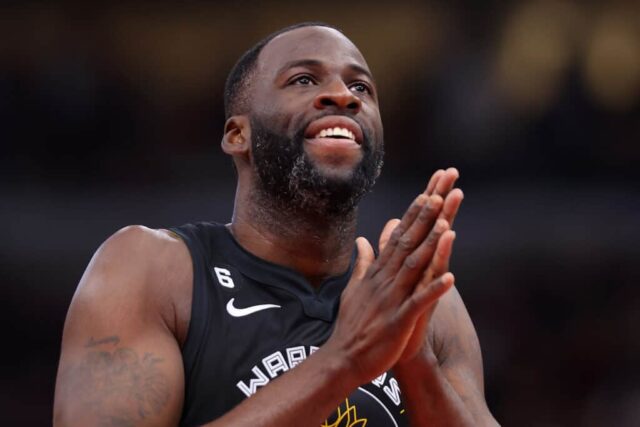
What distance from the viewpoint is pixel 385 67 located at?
663 centimetres

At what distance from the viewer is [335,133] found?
299 centimetres

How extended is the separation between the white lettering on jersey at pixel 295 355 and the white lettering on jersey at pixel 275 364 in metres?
0.02

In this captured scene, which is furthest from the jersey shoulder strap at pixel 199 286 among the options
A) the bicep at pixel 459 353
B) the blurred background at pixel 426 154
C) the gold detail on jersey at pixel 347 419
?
the blurred background at pixel 426 154

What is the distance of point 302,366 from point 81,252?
143 inches

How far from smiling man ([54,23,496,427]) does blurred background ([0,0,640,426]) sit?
267 centimetres

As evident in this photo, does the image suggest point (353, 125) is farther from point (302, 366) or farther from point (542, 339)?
point (542, 339)

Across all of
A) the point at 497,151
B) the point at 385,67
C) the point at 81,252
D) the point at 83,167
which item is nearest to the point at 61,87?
the point at 83,167

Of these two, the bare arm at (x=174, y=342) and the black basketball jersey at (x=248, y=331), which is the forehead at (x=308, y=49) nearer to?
the black basketball jersey at (x=248, y=331)

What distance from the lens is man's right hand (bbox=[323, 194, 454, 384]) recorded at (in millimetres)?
2230

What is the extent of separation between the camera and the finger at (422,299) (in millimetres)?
2154

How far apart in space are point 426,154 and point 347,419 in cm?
378

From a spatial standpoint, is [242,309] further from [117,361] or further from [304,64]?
[304,64]

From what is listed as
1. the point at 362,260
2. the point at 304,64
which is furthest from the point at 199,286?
the point at 304,64

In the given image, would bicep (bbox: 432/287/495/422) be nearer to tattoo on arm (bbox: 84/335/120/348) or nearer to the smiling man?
the smiling man
